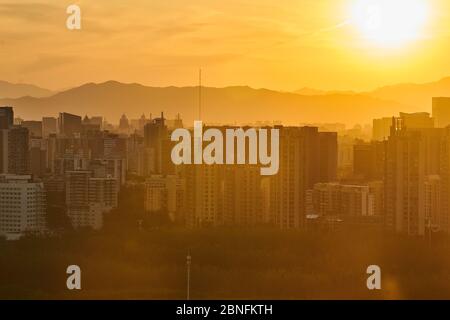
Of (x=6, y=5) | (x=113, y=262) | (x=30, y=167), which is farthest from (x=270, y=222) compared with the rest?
(x=6, y=5)

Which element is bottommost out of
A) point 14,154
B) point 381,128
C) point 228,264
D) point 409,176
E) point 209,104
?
point 228,264

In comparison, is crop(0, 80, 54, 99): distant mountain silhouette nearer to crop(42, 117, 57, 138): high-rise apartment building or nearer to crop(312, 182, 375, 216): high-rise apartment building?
crop(42, 117, 57, 138): high-rise apartment building

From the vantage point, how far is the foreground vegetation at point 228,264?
6.20m

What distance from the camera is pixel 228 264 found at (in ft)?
20.7

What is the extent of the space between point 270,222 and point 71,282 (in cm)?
101

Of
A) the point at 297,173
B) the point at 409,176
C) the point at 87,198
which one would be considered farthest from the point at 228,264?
the point at 409,176

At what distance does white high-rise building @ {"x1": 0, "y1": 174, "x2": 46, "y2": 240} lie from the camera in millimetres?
6258

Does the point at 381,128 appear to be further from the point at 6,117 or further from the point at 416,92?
the point at 6,117

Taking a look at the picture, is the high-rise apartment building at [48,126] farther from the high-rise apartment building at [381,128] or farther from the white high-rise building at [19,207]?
the high-rise apartment building at [381,128]

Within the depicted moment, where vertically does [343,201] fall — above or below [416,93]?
below

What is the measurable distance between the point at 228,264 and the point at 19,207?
3.48 ft

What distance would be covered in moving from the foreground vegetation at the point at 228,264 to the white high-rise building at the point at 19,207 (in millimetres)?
67

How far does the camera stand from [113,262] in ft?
20.7

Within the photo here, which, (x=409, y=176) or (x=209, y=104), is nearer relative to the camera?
(x=409, y=176)
